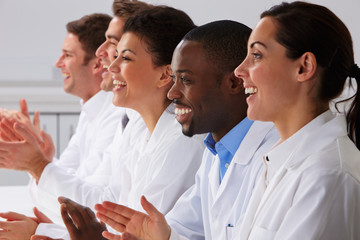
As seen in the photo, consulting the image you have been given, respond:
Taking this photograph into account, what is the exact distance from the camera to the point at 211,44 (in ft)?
4.73

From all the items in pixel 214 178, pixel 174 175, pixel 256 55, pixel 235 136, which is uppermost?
pixel 256 55

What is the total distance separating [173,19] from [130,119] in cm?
51

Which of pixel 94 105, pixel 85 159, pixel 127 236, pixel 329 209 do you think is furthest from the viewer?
pixel 94 105

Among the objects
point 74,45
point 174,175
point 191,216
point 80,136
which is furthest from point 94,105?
point 191,216

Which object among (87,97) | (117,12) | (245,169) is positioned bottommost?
(87,97)

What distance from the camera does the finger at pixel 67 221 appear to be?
1.53 meters

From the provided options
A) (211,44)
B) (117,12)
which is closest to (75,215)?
(211,44)

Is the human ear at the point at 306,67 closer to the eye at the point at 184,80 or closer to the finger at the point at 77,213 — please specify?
the eye at the point at 184,80

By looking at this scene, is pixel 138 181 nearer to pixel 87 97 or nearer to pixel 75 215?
pixel 75 215

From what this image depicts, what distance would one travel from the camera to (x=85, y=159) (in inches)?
103

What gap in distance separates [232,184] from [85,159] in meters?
1.36

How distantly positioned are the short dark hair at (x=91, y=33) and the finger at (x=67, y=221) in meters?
1.44

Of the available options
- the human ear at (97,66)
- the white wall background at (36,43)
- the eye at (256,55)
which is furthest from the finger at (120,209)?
the white wall background at (36,43)

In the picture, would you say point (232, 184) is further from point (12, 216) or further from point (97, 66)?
point (97, 66)
